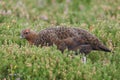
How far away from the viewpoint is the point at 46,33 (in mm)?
9016

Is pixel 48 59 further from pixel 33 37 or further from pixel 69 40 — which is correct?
pixel 33 37

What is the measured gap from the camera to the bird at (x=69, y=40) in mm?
8867

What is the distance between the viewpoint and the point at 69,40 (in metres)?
8.84

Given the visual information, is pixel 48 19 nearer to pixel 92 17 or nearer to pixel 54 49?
pixel 92 17

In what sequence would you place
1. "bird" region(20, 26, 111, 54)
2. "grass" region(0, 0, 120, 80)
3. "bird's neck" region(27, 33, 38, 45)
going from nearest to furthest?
"grass" region(0, 0, 120, 80) < "bird" region(20, 26, 111, 54) < "bird's neck" region(27, 33, 38, 45)

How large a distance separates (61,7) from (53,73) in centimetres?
747

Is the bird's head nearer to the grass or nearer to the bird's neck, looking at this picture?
the bird's neck

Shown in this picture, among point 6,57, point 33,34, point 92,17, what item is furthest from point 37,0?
point 6,57

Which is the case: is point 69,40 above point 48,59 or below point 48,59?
above

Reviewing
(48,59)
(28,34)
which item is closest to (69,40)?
(48,59)

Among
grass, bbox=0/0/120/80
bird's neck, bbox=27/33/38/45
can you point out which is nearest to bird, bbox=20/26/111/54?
bird's neck, bbox=27/33/38/45

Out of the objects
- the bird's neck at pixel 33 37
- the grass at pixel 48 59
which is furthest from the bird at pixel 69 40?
the grass at pixel 48 59

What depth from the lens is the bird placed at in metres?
8.87

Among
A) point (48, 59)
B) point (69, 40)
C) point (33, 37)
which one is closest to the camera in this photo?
point (48, 59)
